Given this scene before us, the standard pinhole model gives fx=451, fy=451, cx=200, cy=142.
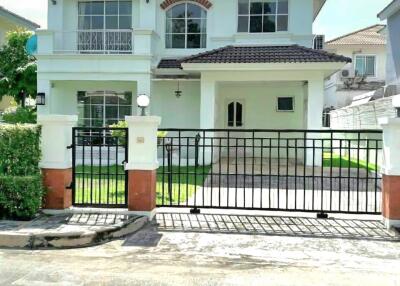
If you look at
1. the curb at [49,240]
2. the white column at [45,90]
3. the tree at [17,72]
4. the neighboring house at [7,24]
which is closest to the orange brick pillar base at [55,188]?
the curb at [49,240]

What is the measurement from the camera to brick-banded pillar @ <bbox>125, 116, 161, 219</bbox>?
7.34 m

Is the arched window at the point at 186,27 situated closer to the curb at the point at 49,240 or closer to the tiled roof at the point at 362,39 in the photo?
the curb at the point at 49,240

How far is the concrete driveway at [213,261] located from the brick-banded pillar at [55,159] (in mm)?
1655

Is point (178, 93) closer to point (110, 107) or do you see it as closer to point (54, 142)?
point (110, 107)

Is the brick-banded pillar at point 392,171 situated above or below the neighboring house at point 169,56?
below

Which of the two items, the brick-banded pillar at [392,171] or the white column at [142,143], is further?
the white column at [142,143]

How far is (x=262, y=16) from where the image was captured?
1745 centimetres

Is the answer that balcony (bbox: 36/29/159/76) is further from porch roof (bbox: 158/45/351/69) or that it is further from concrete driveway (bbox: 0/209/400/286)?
concrete driveway (bbox: 0/209/400/286)

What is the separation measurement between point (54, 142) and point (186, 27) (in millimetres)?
11518

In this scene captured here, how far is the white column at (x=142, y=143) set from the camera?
733cm

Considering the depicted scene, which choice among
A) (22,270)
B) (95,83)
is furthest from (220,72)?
(22,270)

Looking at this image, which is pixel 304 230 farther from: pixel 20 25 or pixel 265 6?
pixel 20 25

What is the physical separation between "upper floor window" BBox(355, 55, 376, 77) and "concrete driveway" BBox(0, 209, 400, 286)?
26460 millimetres

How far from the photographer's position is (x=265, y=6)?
1745cm
